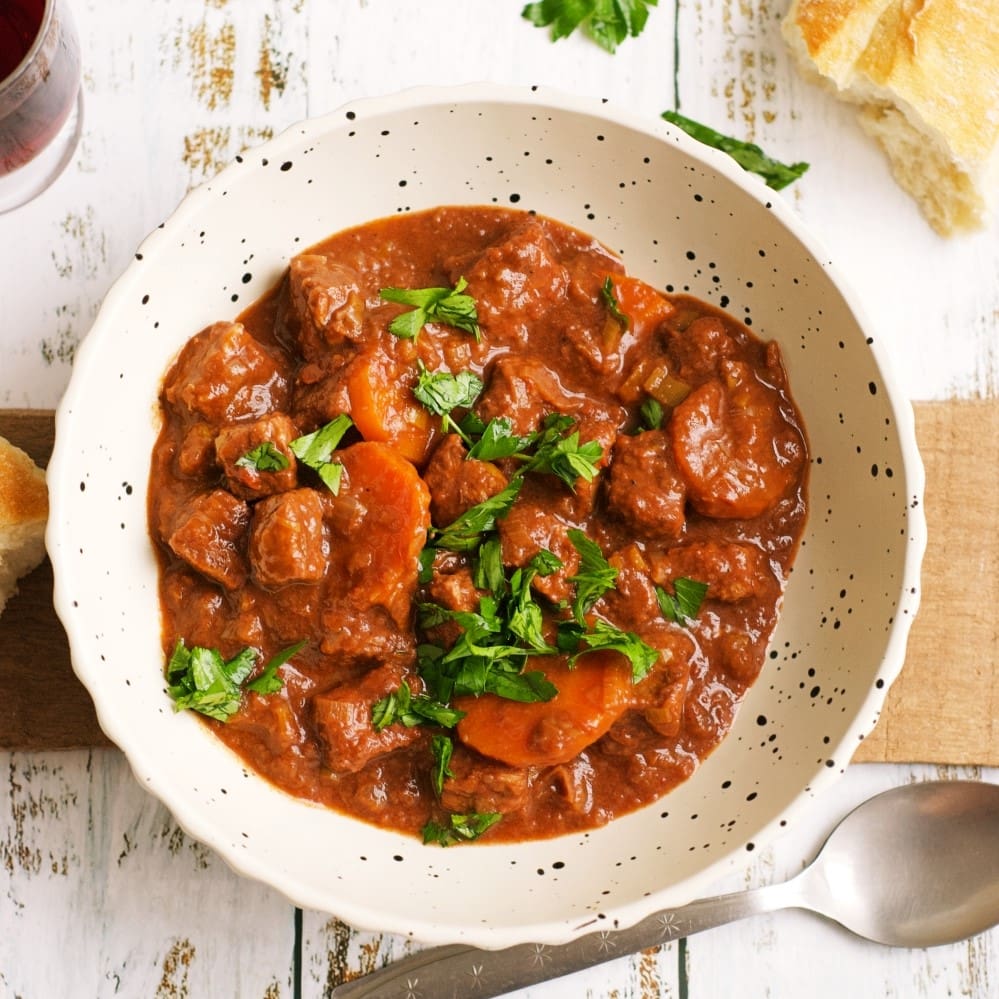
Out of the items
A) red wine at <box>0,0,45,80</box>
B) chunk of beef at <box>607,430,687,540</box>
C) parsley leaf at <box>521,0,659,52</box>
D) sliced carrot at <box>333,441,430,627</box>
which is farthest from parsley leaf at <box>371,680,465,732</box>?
parsley leaf at <box>521,0,659,52</box>

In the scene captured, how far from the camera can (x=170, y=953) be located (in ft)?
14.2

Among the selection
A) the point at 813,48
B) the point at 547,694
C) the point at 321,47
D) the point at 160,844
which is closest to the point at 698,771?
the point at 547,694

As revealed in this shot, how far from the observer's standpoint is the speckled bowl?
12.1 feet

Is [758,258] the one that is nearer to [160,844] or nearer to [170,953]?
[160,844]

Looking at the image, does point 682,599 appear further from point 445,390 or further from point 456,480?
point 445,390

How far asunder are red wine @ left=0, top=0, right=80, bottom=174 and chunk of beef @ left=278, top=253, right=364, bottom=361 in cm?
106

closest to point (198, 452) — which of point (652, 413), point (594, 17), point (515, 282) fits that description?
point (515, 282)

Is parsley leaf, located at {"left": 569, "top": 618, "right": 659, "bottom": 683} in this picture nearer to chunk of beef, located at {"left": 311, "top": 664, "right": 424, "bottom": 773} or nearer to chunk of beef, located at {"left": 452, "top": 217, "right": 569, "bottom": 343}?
chunk of beef, located at {"left": 311, "top": 664, "right": 424, "bottom": 773}

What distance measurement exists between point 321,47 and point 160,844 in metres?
3.24

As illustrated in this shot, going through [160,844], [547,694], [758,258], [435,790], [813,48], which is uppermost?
[813,48]

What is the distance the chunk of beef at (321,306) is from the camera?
3.88m

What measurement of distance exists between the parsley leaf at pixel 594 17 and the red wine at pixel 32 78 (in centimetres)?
182

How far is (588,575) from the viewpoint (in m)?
3.83

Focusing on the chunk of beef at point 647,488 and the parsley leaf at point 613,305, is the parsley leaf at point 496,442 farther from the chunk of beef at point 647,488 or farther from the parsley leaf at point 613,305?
the parsley leaf at point 613,305
